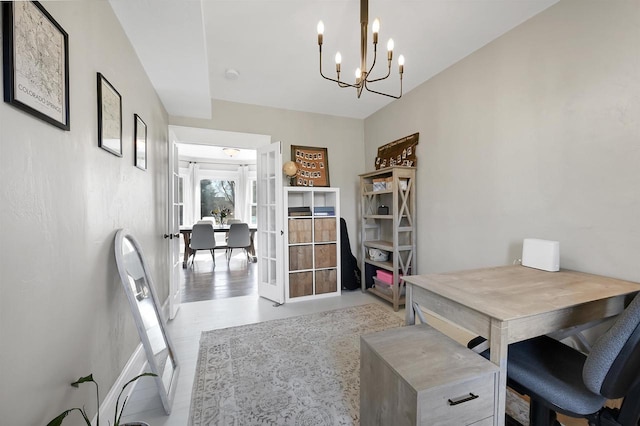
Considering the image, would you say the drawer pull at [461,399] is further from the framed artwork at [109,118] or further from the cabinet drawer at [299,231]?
the cabinet drawer at [299,231]

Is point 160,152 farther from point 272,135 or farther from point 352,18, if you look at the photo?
point 352,18

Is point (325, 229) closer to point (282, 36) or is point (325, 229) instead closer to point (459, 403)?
point (282, 36)

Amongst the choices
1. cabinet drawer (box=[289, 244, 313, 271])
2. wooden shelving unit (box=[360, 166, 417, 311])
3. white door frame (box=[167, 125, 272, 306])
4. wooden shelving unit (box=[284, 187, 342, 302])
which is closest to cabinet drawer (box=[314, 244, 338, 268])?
wooden shelving unit (box=[284, 187, 342, 302])

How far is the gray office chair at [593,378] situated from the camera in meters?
0.86

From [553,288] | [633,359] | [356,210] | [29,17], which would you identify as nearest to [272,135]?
[356,210]

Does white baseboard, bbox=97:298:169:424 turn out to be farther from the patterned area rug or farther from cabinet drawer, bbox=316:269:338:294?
cabinet drawer, bbox=316:269:338:294

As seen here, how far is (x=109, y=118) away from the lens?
145cm

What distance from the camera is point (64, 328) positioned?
3.39 feet

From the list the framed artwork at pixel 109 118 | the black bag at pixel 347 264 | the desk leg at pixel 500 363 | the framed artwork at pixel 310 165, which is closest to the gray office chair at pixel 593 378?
the desk leg at pixel 500 363

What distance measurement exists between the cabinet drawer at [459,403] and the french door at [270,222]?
2.48 metres

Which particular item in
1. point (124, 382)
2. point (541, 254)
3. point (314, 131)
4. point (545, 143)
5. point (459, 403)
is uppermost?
point (314, 131)

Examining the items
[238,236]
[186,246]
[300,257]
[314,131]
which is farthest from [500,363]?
[186,246]

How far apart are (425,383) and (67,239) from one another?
1542 mm

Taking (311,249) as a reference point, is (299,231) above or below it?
above
